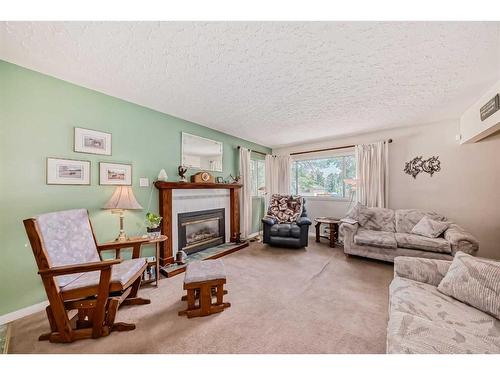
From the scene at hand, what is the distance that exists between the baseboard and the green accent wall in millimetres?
36

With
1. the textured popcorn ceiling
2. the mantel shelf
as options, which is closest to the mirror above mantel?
the mantel shelf

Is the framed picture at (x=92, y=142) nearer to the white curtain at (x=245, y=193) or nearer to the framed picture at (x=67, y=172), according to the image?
the framed picture at (x=67, y=172)

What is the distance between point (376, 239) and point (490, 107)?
2059 mm

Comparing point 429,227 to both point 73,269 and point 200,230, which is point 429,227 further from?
point 73,269

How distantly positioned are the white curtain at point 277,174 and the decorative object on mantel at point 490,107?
3.27 meters

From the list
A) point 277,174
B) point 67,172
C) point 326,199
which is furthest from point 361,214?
point 67,172

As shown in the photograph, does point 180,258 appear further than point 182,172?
No

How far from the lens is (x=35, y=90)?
182 cm

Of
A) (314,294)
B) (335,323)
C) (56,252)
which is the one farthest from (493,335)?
(56,252)

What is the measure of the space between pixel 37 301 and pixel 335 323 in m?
2.83

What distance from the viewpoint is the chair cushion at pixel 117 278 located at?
1.46 meters

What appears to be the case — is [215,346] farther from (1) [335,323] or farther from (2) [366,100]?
(2) [366,100]

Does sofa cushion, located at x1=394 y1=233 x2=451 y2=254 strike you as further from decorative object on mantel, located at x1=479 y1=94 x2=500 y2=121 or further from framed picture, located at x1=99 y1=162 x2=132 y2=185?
framed picture, located at x1=99 y1=162 x2=132 y2=185

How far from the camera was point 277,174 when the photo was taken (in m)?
5.25
